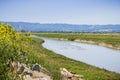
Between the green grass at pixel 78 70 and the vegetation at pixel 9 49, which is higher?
the vegetation at pixel 9 49

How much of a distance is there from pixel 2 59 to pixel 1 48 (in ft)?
3.55

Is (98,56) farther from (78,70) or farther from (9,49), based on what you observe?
(9,49)

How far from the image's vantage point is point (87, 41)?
118562 millimetres

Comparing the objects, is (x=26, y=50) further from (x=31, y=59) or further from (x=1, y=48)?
(x=1, y=48)

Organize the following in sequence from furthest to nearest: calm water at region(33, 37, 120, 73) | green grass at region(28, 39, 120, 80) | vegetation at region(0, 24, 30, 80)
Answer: calm water at region(33, 37, 120, 73) < green grass at region(28, 39, 120, 80) < vegetation at region(0, 24, 30, 80)

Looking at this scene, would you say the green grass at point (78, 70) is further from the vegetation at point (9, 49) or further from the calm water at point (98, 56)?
the calm water at point (98, 56)

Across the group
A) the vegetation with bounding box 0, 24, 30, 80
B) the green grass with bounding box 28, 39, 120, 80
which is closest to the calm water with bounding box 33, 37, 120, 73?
the green grass with bounding box 28, 39, 120, 80

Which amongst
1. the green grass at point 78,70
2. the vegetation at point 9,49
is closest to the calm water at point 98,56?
the green grass at point 78,70

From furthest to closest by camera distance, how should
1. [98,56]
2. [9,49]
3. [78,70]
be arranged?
[98,56], [78,70], [9,49]

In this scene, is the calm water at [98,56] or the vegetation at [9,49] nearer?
the vegetation at [9,49]

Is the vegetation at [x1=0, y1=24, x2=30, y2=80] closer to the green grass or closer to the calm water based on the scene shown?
the green grass

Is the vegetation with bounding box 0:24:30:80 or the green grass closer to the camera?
the vegetation with bounding box 0:24:30:80

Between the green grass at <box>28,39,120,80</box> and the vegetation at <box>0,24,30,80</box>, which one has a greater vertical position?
the vegetation at <box>0,24,30,80</box>

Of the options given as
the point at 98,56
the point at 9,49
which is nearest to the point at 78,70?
the point at 9,49
